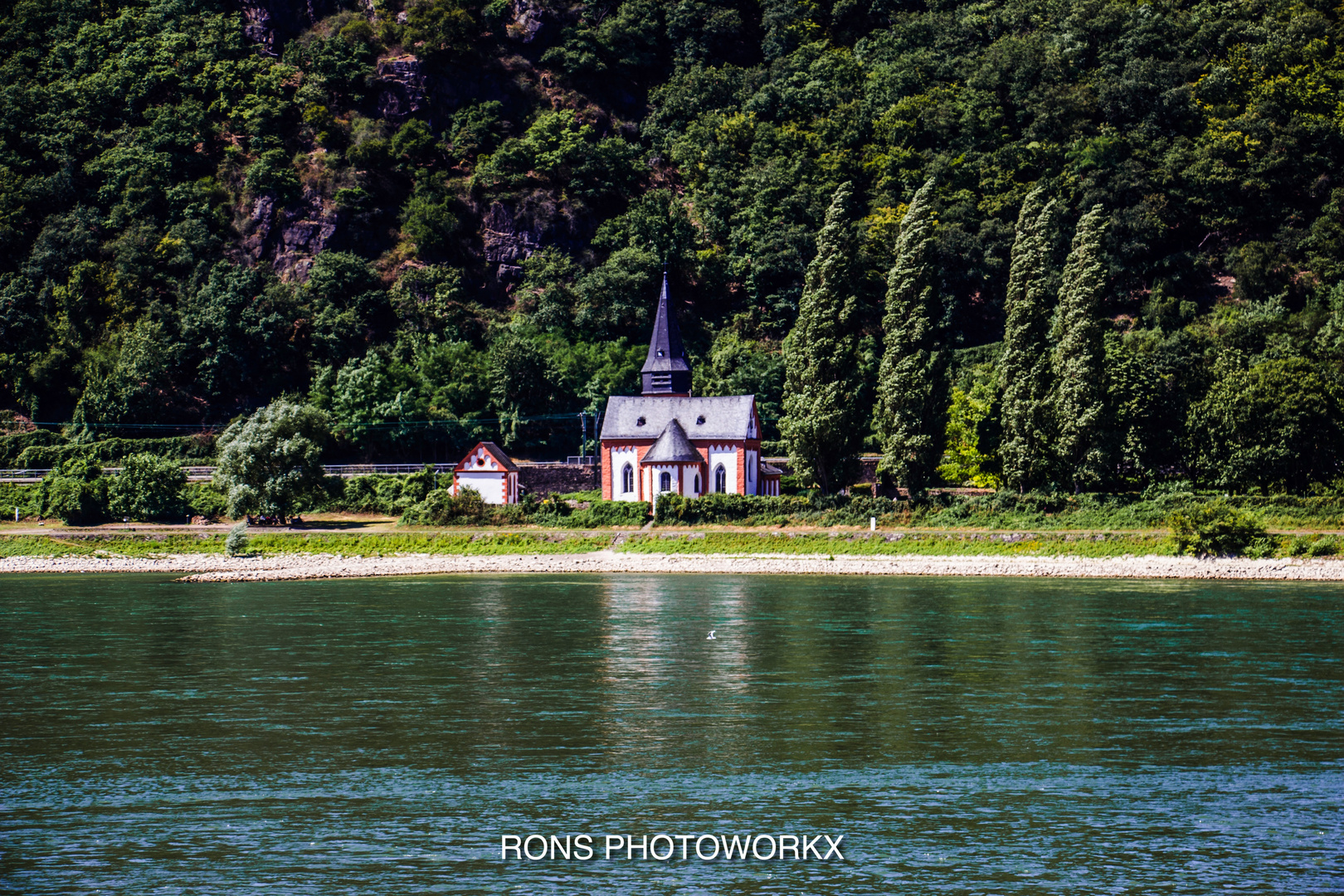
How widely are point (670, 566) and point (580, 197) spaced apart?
61.6 meters

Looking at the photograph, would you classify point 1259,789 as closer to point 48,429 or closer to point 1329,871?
point 1329,871

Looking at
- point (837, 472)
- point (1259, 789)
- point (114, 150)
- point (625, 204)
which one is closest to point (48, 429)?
point (114, 150)

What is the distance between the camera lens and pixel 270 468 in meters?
72.2

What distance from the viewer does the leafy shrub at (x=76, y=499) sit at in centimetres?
7475

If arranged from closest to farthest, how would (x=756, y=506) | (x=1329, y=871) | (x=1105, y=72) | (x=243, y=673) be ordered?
1. (x=1329, y=871)
2. (x=243, y=673)
3. (x=756, y=506)
4. (x=1105, y=72)

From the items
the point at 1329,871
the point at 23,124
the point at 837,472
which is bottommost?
the point at 1329,871

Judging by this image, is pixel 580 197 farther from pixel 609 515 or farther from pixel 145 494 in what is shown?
pixel 145 494

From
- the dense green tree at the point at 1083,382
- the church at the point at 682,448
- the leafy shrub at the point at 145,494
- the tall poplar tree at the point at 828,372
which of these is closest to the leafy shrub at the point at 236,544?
the leafy shrub at the point at 145,494

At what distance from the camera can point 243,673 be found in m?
35.2

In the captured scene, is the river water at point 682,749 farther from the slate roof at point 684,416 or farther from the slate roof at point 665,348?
the slate roof at point 665,348

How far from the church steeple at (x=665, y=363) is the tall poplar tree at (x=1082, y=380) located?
88.5 feet

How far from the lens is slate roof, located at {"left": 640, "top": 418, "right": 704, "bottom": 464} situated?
76.4 m

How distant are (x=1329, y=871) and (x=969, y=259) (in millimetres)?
84380

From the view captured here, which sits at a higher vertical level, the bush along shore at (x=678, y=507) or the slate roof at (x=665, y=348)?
the slate roof at (x=665, y=348)
